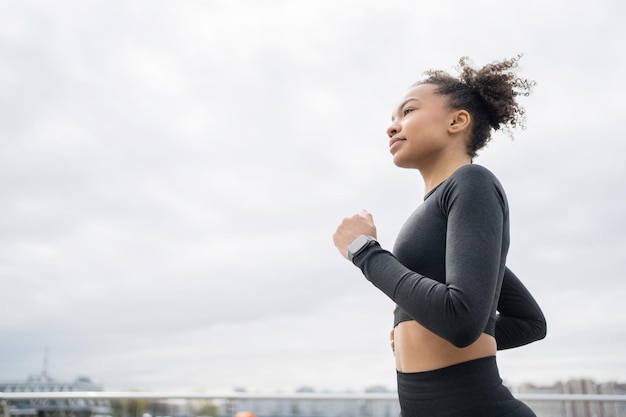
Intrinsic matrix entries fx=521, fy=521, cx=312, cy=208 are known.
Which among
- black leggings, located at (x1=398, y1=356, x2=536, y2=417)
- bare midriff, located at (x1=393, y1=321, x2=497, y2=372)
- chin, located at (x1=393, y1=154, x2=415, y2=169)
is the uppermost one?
chin, located at (x1=393, y1=154, x2=415, y2=169)

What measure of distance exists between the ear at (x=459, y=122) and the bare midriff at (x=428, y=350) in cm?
50

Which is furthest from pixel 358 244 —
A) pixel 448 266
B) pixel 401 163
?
pixel 401 163

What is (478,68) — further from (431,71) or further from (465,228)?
(465,228)

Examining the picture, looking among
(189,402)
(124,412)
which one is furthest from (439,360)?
(124,412)

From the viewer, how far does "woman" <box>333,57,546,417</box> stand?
95 centimetres

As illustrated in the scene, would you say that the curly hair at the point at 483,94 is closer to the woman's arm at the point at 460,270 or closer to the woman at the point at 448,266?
the woman at the point at 448,266

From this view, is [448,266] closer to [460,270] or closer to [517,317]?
[460,270]

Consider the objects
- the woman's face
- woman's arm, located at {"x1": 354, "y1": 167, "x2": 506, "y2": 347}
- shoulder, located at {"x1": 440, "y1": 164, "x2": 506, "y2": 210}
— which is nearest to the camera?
woman's arm, located at {"x1": 354, "y1": 167, "x2": 506, "y2": 347}

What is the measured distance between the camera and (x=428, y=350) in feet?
3.43

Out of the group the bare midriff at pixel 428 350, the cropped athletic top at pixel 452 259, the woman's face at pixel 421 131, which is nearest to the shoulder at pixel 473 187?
the cropped athletic top at pixel 452 259

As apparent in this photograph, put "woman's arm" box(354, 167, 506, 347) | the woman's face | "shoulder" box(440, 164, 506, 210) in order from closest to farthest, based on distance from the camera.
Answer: "woman's arm" box(354, 167, 506, 347) < "shoulder" box(440, 164, 506, 210) < the woman's face

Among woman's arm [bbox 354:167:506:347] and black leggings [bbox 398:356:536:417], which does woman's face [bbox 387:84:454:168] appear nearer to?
woman's arm [bbox 354:167:506:347]

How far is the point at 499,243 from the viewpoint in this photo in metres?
1.00

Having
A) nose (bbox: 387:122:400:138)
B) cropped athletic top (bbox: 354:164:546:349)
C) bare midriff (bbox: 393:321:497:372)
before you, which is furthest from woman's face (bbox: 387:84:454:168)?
bare midriff (bbox: 393:321:497:372)
